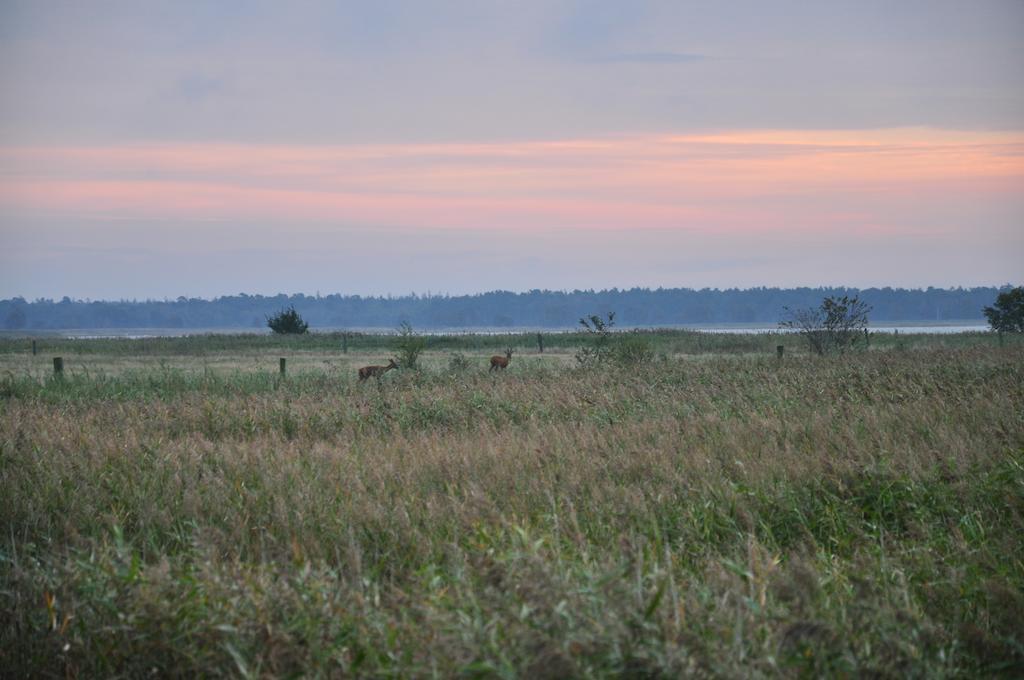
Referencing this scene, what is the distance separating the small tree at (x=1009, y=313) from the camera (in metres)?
54.2

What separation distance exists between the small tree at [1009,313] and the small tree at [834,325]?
1139 inches

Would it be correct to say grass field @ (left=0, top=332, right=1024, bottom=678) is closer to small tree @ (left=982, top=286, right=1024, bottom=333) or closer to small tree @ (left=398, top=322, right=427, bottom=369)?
small tree @ (left=398, top=322, right=427, bottom=369)

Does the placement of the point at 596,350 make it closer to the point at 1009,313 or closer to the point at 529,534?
the point at 529,534

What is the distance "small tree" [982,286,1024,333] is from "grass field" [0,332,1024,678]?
45.6m

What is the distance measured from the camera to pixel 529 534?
20.4ft

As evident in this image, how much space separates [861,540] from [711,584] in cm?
240

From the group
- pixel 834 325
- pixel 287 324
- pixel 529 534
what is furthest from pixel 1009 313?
pixel 529 534

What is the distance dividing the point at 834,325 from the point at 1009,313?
31.6 m

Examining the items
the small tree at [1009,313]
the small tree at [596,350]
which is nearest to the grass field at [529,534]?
the small tree at [596,350]

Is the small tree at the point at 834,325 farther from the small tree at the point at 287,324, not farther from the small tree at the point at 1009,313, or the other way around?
the small tree at the point at 287,324

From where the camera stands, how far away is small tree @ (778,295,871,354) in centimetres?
2988

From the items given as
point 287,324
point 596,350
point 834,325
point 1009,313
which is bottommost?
point 596,350

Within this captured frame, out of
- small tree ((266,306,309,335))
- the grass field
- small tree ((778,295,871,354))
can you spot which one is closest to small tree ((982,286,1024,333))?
small tree ((778,295,871,354))

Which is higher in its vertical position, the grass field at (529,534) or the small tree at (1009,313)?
the small tree at (1009,313)
